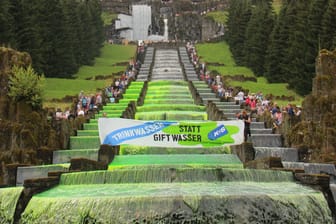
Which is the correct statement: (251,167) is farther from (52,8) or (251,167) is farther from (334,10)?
(52,8)

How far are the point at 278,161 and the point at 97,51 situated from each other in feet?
249

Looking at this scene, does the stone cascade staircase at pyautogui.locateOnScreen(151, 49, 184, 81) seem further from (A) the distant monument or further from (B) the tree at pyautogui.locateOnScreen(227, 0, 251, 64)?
(A) the distant monument

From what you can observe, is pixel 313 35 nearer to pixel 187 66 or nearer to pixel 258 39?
pixel 258 39

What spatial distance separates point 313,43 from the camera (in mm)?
64625

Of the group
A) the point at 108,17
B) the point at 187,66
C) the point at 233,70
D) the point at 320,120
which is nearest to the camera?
the point at 320,120

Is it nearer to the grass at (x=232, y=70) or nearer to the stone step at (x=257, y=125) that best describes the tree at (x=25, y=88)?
the stone step at (x=257, y=125)

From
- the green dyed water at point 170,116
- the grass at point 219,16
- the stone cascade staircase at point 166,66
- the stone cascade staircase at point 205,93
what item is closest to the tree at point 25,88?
the green dyed water at point 170,116

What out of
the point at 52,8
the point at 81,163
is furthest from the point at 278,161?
the point at 52,8

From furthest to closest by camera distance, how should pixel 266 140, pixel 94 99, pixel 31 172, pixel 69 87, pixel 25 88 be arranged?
1. pixel 69 87
2. pixel 94 99
3. pixel 266 140
4. pixel 25 88
5. pixel 31 172

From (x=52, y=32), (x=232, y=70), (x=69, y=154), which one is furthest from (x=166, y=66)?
(x=69, y=154)

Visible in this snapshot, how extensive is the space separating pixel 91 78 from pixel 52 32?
653 centimetres

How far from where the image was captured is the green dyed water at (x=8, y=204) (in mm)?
23562

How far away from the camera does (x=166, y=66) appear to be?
85125mm

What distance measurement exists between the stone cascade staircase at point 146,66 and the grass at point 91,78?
8.05ft
